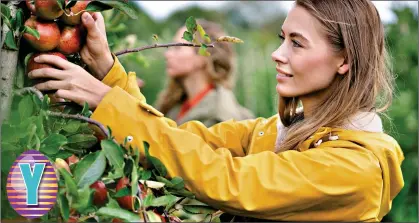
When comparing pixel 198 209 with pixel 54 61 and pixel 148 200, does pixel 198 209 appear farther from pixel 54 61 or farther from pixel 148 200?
pixel 54 61

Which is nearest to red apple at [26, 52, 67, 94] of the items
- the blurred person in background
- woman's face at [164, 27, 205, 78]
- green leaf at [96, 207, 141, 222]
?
green leaf at [96, 207, 141, 222]

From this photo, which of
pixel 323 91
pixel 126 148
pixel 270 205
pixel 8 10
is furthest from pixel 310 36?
pixel 8 10

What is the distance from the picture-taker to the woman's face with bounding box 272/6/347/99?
1698 mm

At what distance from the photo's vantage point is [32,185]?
132 centimetres

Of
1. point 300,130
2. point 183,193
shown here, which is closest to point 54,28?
point 183,193

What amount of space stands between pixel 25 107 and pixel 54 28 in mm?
198

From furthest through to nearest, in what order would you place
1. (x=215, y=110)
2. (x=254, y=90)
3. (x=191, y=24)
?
(x=254, y=90), (x=215, y=110), (x=191, y=24)

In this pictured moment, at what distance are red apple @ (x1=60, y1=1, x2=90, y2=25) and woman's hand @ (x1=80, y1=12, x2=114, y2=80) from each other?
14mm

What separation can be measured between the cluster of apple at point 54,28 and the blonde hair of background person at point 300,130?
0.09ft

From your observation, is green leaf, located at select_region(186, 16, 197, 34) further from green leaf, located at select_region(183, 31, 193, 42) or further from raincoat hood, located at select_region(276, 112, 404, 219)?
raincoat hood, located at select_region(276, 112, 404, 219)

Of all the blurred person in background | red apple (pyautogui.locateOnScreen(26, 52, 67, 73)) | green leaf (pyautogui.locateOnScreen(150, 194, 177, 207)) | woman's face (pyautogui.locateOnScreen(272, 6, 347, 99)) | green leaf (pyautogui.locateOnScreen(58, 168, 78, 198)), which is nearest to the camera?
green leaf (pyautogui.locateOnScreen(58, 168, 78, 198))

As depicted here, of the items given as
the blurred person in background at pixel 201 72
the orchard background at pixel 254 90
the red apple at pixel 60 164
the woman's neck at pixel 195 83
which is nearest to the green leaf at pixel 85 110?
the orchard background at pixel 254 90

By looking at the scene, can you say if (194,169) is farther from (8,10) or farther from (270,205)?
(8,10)

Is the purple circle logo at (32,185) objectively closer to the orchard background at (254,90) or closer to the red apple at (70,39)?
the orchard background at (254,90)
